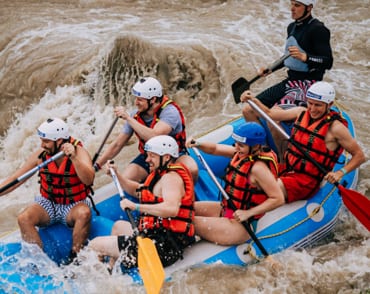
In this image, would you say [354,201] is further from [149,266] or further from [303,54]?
[149,266]

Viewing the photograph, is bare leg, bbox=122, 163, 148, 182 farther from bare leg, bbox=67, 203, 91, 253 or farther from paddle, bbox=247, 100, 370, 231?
paddle, bbox=247, 100, 370, 231

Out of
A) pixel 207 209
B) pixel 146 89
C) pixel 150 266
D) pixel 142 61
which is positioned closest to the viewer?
pixel 150 266

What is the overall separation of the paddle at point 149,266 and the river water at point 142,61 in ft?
4.65

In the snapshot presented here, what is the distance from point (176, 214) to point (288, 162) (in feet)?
4.17

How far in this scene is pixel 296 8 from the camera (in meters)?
5.24

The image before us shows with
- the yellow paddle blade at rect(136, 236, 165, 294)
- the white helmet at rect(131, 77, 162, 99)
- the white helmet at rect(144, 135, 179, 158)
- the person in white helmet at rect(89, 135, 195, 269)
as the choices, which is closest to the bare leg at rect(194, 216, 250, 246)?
the person in white helmet at rect(89, 135, 195, 269)

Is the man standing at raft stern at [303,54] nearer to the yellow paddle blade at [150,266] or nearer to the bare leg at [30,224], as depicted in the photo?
the yellow paddle blade at [150,266]

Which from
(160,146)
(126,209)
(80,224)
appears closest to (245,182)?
(160,146)

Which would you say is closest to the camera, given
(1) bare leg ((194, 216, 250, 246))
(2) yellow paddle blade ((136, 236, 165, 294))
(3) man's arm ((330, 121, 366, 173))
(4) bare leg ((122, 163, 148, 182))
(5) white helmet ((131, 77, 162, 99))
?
(2) yellow paddle blade ((136, 236, 165, 294))

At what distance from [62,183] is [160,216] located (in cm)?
91

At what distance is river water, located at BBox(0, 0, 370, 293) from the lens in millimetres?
7984

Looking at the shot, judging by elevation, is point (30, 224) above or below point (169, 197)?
below

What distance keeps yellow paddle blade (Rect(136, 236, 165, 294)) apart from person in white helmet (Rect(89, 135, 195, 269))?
0.11 metres

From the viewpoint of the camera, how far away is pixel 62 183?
4.63 m
